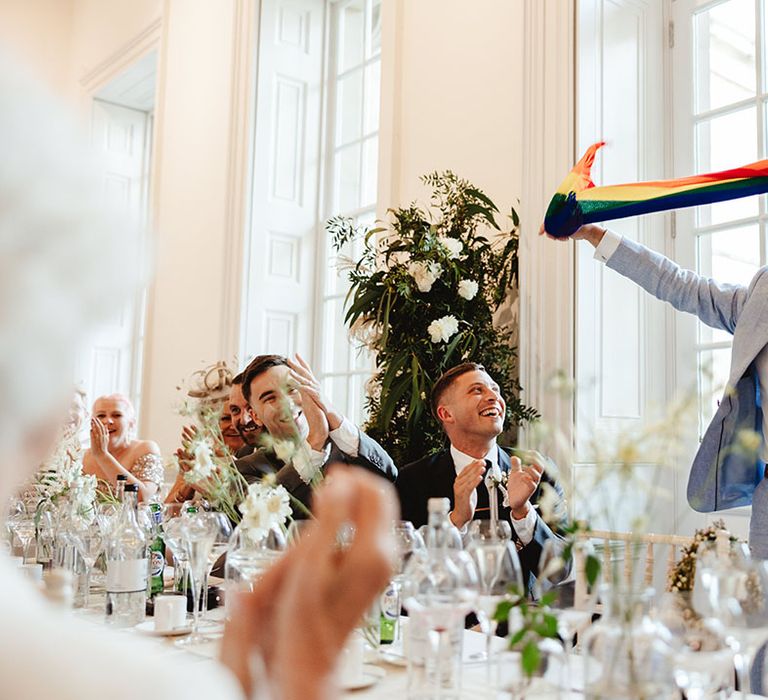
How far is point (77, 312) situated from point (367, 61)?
511 cm

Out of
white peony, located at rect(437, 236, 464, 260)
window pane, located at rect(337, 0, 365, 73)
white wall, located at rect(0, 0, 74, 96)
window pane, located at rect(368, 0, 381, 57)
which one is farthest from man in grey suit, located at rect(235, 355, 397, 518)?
white wall, located at rect(0, 0, 74, 96)

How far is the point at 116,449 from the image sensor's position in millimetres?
4762

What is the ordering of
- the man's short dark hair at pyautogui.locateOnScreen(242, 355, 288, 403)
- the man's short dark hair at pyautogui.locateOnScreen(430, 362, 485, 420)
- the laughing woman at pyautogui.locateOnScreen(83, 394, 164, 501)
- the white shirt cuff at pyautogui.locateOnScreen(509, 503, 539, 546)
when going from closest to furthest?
the white shirt cuff at pyautogui.locateOnScreen(509, 503, 539, 546) < the man's short dark hair at pyautogui.locateOnScreen(430, 362, 485, 420) < the man's short dark hair at pyautogui.locateOnScreen(242, 355, 288, 403) < the laughing woman at pyautogui.locateOnScreen(83, 394, 164, 501)

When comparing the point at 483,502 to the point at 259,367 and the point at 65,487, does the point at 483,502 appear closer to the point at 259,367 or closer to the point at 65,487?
the point at 259,367

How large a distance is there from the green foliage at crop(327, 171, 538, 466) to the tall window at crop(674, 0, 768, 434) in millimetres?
756

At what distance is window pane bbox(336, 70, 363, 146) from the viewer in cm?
544


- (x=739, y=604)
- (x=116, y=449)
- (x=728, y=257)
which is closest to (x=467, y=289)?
(x=728, y=257)

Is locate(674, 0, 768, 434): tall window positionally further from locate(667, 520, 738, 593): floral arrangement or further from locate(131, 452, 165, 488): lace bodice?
locate(131, 452, 165, 488): lace bodice

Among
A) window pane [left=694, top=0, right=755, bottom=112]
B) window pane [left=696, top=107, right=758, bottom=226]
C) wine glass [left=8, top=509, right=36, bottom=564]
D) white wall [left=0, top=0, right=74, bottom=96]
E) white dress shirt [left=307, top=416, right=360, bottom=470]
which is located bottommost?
wine glass [left=8, top=509, right=36, bottom=564]

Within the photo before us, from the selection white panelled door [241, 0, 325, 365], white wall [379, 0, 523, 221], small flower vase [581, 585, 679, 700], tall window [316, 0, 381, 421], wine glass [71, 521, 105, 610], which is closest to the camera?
small flower vase [581, 585, 679, 700]

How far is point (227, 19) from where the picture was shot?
18.9 feet

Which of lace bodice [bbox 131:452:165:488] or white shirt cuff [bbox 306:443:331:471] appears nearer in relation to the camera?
white shirt cuff [bbox 306:443:331:471]

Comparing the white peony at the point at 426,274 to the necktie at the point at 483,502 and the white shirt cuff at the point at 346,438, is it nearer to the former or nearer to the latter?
the white shirt cuff at the point at 346,438

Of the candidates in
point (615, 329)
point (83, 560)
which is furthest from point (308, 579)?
point (615, 329)
